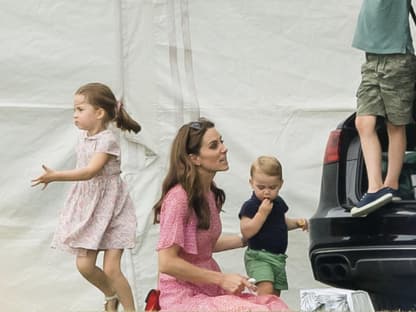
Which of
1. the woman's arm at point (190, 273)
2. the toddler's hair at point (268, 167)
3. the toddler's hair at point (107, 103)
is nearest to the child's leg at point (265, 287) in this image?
the toddler's hair at point (268, 167)

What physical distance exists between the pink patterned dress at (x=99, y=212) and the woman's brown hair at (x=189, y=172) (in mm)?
697

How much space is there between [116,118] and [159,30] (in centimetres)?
133

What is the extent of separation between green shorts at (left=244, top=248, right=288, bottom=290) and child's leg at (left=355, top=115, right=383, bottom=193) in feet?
2.62

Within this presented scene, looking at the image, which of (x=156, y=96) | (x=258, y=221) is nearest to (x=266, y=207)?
(x=258, y=221)

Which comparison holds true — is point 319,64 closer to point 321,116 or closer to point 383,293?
point 321,116

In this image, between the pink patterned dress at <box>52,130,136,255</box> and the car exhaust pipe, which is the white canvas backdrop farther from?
the car exhaust pipe

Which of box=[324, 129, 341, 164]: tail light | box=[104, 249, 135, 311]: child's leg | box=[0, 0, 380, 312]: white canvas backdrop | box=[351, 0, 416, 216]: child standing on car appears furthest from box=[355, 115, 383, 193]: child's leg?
box=[0, 0, 380, 312]: white canvas backdrop

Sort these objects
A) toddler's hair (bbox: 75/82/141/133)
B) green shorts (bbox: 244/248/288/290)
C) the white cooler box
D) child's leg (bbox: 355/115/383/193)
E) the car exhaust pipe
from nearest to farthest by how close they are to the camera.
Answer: the white cooler box < child's leg (bbox: 355/115/383/193) < the car exhaust pipe < green shorts (bbox: 244/248/288/290) < toddler's hair (bbox: 75/82/141/133)

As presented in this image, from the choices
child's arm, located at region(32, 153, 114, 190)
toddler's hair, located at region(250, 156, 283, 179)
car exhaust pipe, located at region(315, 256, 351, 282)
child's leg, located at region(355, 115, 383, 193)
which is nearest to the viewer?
child's leg, located at region(355, 115, 383, 193)

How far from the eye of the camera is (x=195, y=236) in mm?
5734

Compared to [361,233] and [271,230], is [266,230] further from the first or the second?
[361,233]

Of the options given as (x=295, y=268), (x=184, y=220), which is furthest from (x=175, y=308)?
(x=295, y=268)

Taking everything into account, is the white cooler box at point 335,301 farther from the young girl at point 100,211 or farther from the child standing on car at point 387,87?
the young girl at point 100,211

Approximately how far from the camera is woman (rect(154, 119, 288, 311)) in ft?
18.2
